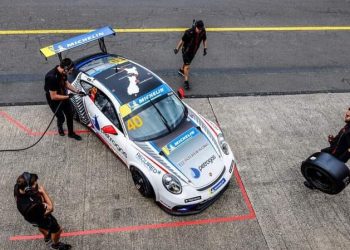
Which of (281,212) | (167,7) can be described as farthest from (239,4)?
(281,212)

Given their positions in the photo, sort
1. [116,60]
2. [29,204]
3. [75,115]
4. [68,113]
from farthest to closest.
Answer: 1. [75,115]
2. [116,60]
3. [68,113]
4. [29,204]

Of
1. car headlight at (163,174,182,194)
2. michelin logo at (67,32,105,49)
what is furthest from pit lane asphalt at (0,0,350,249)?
michelin logo at (67,32,105,49)

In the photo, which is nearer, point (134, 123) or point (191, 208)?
point (191, 208)

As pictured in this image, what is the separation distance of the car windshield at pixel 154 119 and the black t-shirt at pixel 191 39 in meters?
2.28

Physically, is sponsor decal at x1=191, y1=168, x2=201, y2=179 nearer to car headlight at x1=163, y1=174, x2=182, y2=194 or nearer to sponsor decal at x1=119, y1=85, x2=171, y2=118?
car headlight at x1=163, y1=174, x2=182, y2=194

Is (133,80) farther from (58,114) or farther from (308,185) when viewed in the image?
(308,185)

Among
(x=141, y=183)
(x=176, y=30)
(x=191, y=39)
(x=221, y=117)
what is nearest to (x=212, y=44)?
(x=176, y=30)

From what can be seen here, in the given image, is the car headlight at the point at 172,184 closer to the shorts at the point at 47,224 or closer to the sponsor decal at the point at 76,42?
the shorts at the point at 47,224

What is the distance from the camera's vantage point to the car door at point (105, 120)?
6695 mm

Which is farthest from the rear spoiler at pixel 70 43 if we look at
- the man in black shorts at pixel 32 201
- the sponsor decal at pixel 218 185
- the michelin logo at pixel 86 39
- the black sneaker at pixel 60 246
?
the sponsor decal at pixel 218 185

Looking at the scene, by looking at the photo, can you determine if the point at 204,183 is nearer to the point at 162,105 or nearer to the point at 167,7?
the point at 162,105

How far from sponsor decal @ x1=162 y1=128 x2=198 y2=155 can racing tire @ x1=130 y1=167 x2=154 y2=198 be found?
57 cm

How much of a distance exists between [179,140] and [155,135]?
0.43 metres

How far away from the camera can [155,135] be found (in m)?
6.56
